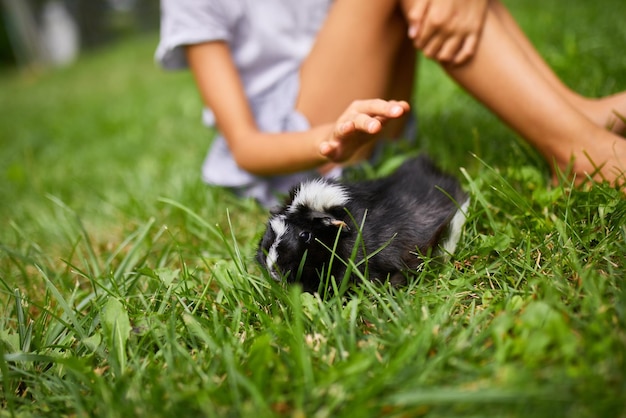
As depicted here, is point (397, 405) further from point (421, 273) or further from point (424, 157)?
point (424, 157)

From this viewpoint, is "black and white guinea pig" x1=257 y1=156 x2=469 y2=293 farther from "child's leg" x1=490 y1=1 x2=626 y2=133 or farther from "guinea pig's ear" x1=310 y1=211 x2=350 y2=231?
"child's leg" x1=490 y1=1 x2=626 y2=133

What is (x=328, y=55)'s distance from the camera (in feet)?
8.58

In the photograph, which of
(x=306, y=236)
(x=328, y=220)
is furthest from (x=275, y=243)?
(x=328, y=220)

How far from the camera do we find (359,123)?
5.85 feet

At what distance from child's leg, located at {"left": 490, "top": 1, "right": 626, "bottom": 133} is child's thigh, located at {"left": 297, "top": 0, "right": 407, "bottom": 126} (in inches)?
21.6

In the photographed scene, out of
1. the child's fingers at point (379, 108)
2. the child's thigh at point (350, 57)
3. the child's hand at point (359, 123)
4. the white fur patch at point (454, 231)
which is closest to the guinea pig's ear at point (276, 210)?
the child's hand at point (359, 123)

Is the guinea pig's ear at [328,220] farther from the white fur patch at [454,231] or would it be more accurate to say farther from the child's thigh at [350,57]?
the child's thigh at [350,57]

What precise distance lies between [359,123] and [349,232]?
1.35ft

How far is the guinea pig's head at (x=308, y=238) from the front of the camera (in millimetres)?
1835

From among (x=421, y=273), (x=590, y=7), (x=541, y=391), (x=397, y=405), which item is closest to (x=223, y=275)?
(x=421, y=273)

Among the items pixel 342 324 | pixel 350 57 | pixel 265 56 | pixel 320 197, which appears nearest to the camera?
pixel 342 324

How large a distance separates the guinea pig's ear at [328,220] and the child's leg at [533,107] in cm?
97

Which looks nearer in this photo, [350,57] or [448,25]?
[448,25]

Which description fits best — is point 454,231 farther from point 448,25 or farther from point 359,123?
point 448,25
